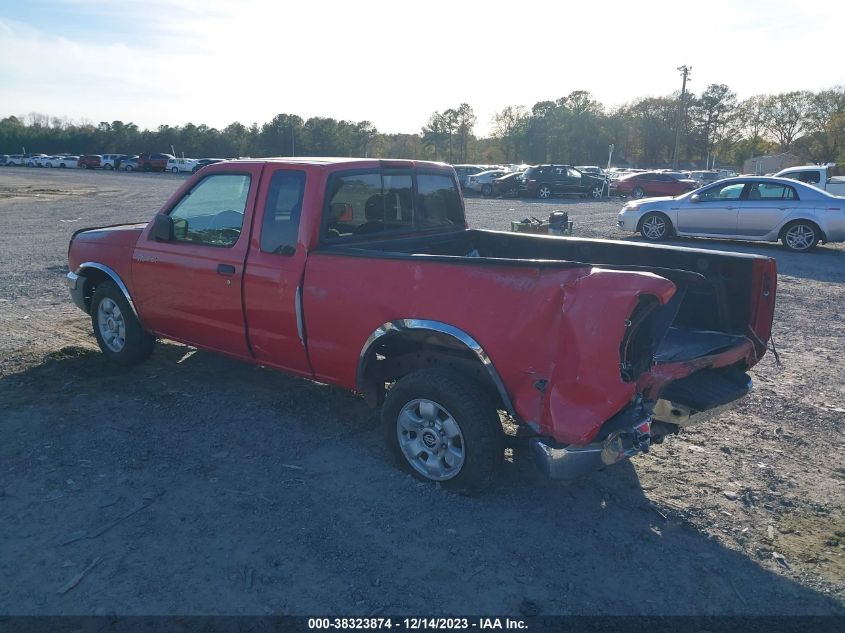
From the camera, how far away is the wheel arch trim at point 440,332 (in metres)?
3.71

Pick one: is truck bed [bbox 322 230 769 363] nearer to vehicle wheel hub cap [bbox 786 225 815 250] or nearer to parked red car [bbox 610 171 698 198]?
vehicle wheel hub cap [bbox 786 225 815 250]

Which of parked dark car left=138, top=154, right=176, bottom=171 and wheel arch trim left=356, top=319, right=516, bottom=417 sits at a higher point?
parked dark car left=138, top=154, right=176, bottom=171

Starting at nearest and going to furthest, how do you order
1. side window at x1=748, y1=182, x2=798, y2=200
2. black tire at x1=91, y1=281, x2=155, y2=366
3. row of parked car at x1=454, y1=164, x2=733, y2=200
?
1. black tire at x1=91, y1=281, x2=155, y2=366
2. side window at x1=748, y1=182, x2=798, y2=200
3. row of parked car at x1=454, y1=164, x2=733, y2=200

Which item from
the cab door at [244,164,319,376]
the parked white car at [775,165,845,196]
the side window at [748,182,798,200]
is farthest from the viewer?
the parked white car at [775,165,845,196]

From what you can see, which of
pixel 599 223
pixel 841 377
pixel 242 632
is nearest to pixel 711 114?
pixel 599 223

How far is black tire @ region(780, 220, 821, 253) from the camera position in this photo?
1450cm

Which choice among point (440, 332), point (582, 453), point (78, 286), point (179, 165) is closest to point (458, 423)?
point (440, 332)

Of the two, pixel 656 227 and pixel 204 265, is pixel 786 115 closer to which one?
pixel 656 227

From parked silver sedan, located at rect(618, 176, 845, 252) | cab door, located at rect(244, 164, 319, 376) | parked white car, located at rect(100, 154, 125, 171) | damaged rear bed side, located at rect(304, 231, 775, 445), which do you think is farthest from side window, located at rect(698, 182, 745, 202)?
parked white car, located at rect(100, 154, 125, 171)

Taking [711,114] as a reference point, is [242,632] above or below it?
below

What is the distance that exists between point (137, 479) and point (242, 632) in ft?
5.55

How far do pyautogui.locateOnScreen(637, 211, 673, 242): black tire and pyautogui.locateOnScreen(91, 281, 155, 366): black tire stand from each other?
13.2 m

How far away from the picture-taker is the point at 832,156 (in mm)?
59719

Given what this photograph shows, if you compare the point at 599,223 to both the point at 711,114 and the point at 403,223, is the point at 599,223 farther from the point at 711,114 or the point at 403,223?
the point at 711,114
